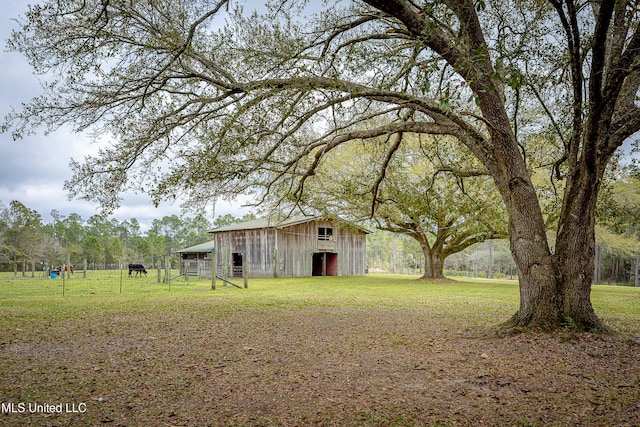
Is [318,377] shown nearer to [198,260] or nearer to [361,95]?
[361,95]

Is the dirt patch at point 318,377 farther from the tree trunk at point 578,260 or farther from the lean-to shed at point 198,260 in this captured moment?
the lean-to shed at point 198,260

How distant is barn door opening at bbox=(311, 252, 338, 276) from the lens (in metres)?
33.6

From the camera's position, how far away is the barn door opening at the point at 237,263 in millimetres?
31720

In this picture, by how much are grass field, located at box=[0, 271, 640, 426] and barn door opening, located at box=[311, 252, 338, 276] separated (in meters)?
24.6

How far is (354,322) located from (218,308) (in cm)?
451

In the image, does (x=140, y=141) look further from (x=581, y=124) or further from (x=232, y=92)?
(x=581, y=124)

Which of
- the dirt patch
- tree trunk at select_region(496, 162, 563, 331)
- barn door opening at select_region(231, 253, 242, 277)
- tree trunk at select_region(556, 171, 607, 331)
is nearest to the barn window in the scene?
barn door opening at select_region(231, 253, 242, 277)

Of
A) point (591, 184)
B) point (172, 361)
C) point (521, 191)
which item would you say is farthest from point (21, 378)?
point (591, 184)

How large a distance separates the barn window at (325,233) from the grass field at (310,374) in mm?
23340

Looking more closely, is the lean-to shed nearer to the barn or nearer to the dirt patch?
the barn

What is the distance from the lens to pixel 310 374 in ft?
16.4

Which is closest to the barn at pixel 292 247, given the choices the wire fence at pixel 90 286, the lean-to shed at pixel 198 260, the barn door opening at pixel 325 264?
the barn door opening at pixel 325 264

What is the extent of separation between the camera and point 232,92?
7.75 meters

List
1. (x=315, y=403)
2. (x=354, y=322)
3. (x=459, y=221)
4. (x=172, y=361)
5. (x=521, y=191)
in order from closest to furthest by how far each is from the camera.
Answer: (x=315, y=403) → (x=172, y=361) → (x=521, y=191) → (x=354, y=322) → (x=459, y=221)
